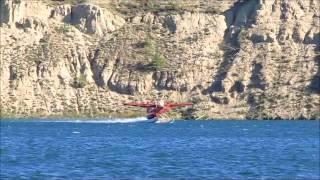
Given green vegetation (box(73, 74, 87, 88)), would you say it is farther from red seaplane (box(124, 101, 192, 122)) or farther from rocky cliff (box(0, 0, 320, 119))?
red seaplane (box(124, 101, 192, 122))

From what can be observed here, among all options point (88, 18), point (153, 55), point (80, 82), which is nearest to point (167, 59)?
point (153, 55)

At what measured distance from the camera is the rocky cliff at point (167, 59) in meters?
151

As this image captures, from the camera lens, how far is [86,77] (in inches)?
6122

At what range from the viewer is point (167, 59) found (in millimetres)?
159250

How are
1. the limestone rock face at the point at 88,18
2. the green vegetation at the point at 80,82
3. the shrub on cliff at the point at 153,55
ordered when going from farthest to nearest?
1. the limestone rock face at the point at 88,18
2. the shrub on cliff at the point at 153,55
3. the green vegetation at the point at 80,82

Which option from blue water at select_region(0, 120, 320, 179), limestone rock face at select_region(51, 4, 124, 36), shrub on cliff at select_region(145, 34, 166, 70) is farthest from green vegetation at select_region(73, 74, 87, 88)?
blue water at select_region(0, 120, 320, 179)

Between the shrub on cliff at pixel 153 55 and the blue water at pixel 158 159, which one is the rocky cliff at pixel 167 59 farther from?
the blue water at pixel 158 159

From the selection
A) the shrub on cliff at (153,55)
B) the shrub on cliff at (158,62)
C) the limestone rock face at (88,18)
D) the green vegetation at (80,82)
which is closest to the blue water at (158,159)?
the green vegetation at (80,82)

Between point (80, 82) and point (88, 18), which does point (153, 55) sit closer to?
point (88, 18)

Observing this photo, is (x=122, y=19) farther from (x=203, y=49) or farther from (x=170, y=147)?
(x=170, y=147)

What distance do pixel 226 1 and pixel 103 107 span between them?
29672 mm

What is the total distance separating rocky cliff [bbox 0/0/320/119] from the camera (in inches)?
5955

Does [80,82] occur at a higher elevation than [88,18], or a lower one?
lower

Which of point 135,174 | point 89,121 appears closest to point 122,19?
point 89,121
